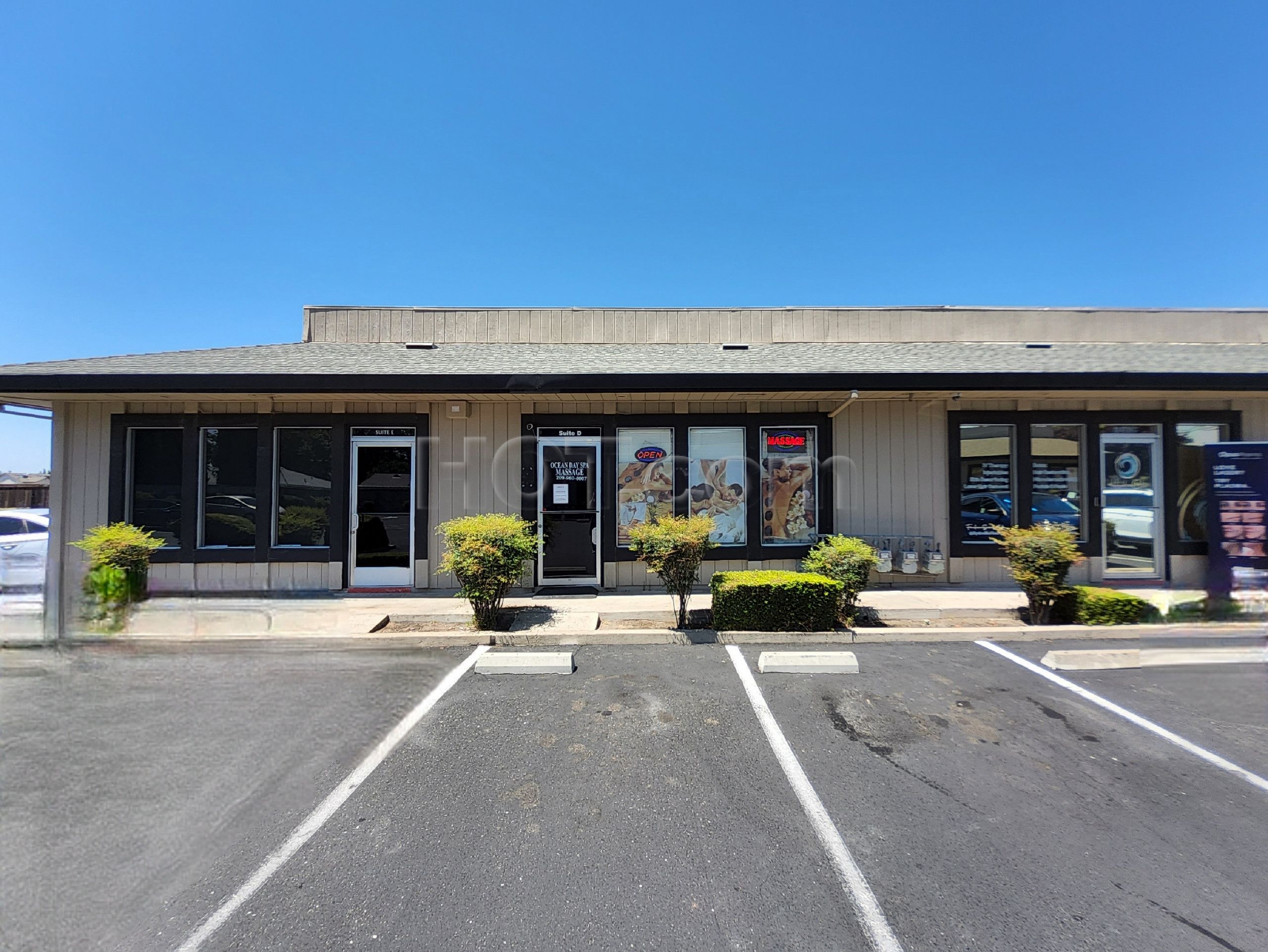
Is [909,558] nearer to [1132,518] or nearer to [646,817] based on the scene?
[1132,518]

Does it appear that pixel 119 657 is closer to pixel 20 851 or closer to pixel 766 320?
pixel 20 851

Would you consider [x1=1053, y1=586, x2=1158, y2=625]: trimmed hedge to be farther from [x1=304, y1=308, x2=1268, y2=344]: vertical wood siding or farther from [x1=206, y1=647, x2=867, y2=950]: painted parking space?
[x1=304, y1=308, x2=1268, y2=344]: vertical wood siding

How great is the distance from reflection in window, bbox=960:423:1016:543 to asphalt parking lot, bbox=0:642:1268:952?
12.2ft

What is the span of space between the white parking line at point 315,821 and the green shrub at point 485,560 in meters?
1.49

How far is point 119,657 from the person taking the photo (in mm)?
5629

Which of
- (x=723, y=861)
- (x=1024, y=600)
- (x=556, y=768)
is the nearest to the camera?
(x=723, y=861)

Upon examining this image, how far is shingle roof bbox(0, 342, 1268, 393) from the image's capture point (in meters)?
7.27

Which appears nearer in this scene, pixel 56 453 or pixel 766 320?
pixel 56 453

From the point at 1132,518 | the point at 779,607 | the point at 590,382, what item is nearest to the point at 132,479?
the point at 590,382

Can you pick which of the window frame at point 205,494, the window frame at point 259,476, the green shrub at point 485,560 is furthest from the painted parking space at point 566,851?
the window frame at point 205,494

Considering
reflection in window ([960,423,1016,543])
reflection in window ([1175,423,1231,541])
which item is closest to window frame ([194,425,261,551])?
reflection in window ([960,423,1016,543])

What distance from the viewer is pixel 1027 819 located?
2.99 meters

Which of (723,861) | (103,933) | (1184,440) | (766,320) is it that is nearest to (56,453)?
(103,933)

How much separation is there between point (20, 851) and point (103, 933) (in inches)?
42.8
